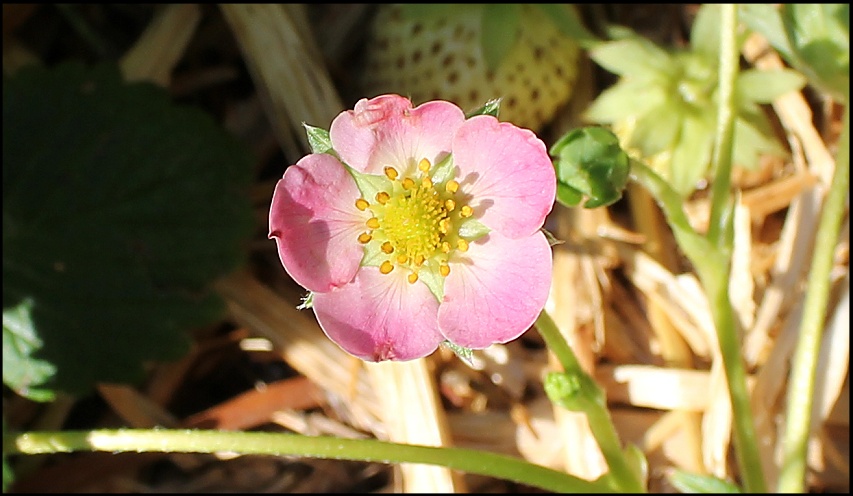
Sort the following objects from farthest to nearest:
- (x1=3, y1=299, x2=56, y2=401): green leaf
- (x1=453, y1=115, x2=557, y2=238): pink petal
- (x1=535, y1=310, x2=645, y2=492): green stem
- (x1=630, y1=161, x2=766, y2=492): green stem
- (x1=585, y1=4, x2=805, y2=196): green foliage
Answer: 1. (x1=585, y1=4, x2=805, y2=196): green foliage
2. (x1=3, y1=299, x2=56, y2=401): green leaf
3. (x1=630, y1=161, x2=766, y2=492): green stem
4. (x1=535, y1=310, x2=645, y2=492): green stem
5. (x1=453, y1=115, x2=557, y2=238): pink petal

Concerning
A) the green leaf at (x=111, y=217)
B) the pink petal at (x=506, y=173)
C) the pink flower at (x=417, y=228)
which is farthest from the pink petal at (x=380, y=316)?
the green leaf at (x=111, y=217)

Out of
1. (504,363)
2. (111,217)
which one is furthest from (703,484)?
(111,217)

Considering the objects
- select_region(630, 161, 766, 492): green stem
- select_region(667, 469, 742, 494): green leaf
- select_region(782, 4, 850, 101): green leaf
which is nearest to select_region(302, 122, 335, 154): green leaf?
select_region(630, 161, 766, 492): green stem

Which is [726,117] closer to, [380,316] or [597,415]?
[597,415]

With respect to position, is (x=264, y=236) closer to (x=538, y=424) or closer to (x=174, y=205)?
(x=174, y=205)

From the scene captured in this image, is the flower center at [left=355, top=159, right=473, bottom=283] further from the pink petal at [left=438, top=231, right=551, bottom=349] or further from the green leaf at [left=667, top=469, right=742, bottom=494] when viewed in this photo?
the green leaf at [left=667, top=469, right=742, bottom=494]

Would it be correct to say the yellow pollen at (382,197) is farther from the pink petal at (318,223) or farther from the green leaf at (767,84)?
the green leaf at (767,84)

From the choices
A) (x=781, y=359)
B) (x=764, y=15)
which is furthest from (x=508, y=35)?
(x=781, y=359)
